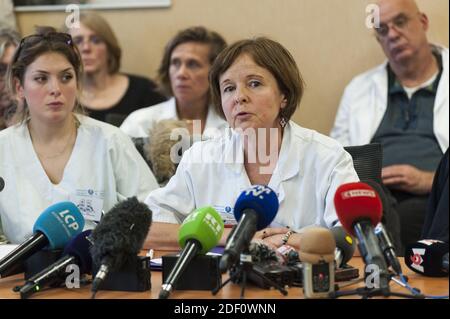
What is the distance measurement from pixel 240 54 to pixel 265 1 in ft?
1.53

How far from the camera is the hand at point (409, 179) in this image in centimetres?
324

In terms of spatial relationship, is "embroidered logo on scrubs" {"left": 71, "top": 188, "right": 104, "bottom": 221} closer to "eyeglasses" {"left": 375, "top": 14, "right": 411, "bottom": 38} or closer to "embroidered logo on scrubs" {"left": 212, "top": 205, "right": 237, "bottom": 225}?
"embroidered logo on scrubs" {"left": 212, "top": 205, "right": 237, "bottom": 225}

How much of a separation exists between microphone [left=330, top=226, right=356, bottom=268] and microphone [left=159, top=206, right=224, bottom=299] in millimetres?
267

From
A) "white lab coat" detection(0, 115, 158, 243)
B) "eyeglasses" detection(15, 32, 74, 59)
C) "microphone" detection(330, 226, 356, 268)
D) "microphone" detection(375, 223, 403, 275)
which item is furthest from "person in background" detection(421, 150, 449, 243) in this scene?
"eyeglasses" detection(15, 32, 74, 59)

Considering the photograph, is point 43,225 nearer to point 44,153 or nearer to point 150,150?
point 44,153

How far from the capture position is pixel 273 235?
2086 millimetres

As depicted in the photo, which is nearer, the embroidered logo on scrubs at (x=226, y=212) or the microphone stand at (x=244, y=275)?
the microphone stand at (x=244, y=275)

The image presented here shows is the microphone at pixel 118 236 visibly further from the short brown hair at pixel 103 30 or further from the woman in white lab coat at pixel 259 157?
the short brown hair at pixel 103 30

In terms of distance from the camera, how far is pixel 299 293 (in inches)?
62.8

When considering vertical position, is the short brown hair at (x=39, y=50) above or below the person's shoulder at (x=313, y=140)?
above

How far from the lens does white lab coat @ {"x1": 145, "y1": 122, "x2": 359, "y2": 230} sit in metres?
2.21

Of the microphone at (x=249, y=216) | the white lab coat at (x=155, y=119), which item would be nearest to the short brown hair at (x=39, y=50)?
the white lab coat at (x=155, y=119)

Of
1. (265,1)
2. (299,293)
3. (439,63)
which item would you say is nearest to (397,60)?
(439,63)

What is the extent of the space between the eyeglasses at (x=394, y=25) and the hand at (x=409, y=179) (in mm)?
599
